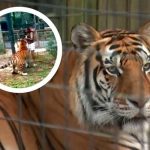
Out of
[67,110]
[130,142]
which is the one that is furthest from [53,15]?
[130,142]

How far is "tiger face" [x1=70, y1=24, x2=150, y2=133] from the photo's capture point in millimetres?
2258

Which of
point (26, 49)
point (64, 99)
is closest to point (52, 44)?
point (26, 49)

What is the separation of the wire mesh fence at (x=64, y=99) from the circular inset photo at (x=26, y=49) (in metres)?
0.03

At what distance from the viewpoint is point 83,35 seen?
232 cm

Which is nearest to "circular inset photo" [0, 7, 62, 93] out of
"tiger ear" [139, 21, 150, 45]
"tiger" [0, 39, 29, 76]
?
"tiger" [0, 39, 29, 76]

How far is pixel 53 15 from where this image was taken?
7.64ft

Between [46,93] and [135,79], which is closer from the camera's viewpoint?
[135,79]

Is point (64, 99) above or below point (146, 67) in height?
below

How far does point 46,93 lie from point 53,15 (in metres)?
0.27

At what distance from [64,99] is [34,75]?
5.1 inches

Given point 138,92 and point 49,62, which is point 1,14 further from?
point 138,92

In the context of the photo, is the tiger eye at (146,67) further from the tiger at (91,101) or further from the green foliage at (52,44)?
the green foliage at (52,44)

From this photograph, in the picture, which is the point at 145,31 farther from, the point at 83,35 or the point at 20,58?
the point at 20,58

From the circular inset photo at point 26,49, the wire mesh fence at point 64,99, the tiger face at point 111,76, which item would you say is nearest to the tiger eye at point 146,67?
the tiger face at point 111,76
